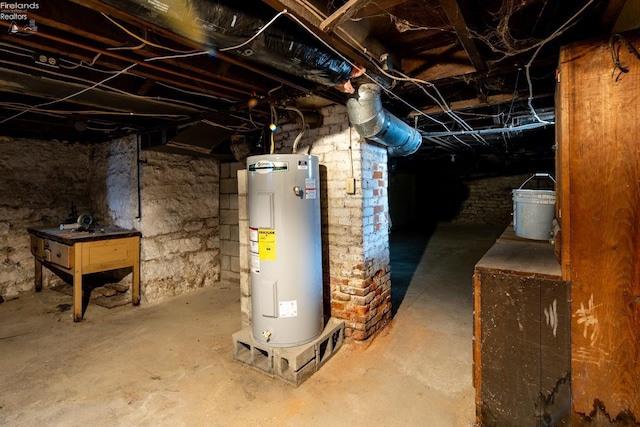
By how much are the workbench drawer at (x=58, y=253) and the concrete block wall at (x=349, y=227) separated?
1870 millimetres

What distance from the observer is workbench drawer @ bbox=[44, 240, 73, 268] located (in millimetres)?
3080

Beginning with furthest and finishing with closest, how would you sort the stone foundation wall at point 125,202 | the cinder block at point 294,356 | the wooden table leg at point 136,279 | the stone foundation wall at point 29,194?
1. the stone foundation wall at point 29,194
2. the stone foundation wall at point 125,202
3. the wooden table leg at point 136,279
4. the cinder block at point 294,356

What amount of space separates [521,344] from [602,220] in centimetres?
66

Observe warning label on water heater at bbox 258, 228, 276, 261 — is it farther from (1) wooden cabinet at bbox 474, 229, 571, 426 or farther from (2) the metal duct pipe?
(1) wooden cabinet at bbox 474, 229, 571, 426

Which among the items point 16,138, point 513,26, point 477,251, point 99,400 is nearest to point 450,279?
point 477,251

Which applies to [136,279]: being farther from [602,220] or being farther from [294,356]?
[602,220]

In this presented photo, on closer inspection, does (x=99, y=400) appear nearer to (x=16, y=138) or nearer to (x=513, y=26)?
(x=513, y=26)

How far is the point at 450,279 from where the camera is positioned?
4.27 m

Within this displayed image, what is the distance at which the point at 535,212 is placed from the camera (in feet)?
6.73

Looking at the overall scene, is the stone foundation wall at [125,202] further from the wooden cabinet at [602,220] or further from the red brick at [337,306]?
the wooden cabinet at [602,220]

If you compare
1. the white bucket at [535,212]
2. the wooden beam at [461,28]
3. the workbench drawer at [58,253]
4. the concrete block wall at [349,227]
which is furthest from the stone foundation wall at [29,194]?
the white bucket at [535,212]

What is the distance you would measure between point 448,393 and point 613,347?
3.21ft

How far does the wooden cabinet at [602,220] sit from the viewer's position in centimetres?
132

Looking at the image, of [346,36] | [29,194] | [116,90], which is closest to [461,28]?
[346,36]
